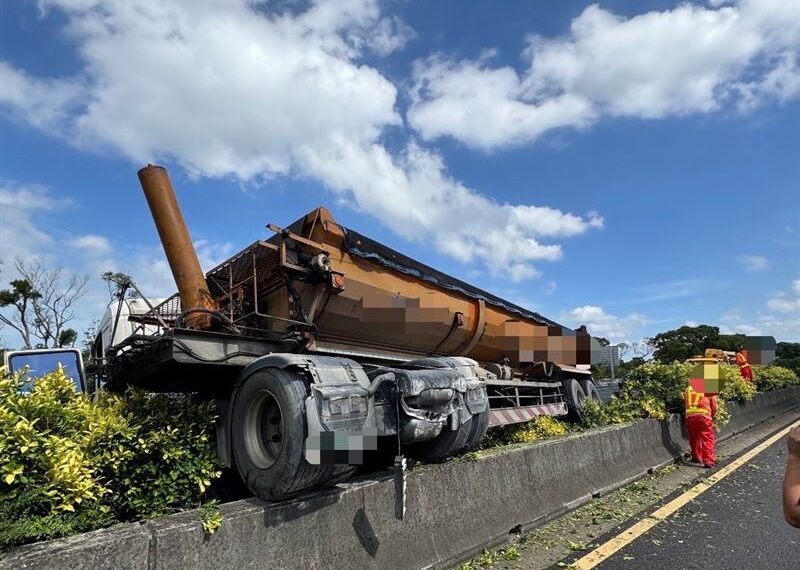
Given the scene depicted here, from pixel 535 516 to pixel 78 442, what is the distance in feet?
13.2

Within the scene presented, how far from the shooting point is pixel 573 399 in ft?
37.5

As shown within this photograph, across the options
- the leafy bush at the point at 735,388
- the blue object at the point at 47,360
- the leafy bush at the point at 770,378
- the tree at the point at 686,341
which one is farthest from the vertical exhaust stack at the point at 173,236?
the tree at the point at 686,341

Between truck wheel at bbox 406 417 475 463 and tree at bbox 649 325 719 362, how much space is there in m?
59.8

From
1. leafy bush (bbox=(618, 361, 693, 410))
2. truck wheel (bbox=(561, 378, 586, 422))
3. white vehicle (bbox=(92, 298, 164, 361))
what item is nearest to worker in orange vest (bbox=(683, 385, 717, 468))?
leafy bush (bbox=(618, 361, 693, 410))

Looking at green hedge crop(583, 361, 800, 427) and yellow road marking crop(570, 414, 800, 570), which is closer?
yellow road marking crop(570, 414, 800, 570)

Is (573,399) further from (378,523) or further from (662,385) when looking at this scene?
(378,523)

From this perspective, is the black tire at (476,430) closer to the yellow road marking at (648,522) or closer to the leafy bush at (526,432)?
the yellow road marking at (648,522)

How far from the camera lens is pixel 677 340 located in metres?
64.9

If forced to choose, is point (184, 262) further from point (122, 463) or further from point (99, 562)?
point (99, 562)

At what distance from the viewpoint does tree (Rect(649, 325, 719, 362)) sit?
60.0 m

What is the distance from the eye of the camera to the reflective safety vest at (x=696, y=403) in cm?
927

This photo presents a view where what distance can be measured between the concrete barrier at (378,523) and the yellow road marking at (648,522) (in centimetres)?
69

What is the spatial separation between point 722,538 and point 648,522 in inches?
26.9

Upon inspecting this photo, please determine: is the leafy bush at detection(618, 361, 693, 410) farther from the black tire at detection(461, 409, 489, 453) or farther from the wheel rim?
the wheel rim
